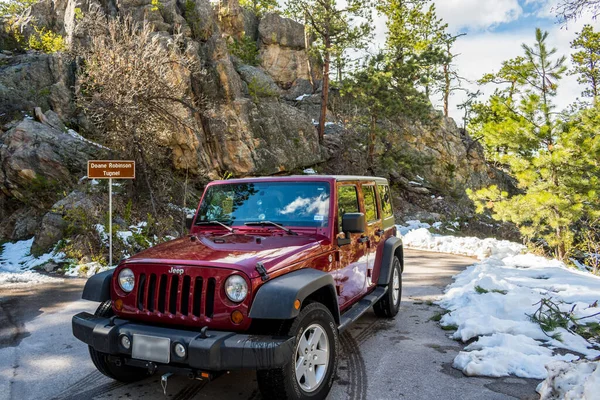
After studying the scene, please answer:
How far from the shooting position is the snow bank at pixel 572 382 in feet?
8.72

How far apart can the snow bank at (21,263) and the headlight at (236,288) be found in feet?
23.9

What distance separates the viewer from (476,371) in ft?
12.8

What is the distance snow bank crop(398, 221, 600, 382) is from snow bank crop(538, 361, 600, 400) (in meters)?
0.21

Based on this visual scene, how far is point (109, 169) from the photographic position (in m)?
9.09

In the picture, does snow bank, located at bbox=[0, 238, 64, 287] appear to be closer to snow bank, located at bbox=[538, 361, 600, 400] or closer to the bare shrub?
the bare shrub

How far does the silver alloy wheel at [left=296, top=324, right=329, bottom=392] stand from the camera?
3174 mm

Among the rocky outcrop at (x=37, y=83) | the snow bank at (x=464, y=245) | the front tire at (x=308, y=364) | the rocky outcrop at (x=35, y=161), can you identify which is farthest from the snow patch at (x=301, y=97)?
the front tire at (x=308, y=364)

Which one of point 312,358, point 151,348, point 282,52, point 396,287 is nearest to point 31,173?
point 396,287

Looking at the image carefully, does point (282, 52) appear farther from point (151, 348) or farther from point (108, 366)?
point (151, 348)

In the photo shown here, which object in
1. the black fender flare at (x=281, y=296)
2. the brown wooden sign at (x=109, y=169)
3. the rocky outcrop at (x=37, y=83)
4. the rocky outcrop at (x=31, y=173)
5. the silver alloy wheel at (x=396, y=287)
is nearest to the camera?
the black fender flare at (x=281, y=296)

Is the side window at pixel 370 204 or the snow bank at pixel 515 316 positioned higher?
the side window at pixel 370 204

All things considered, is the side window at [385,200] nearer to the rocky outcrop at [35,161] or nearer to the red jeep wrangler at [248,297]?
the red jeep wrangler at [248,297]

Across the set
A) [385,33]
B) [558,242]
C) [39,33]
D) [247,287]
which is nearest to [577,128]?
[558,242]

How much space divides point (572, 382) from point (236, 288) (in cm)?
248
